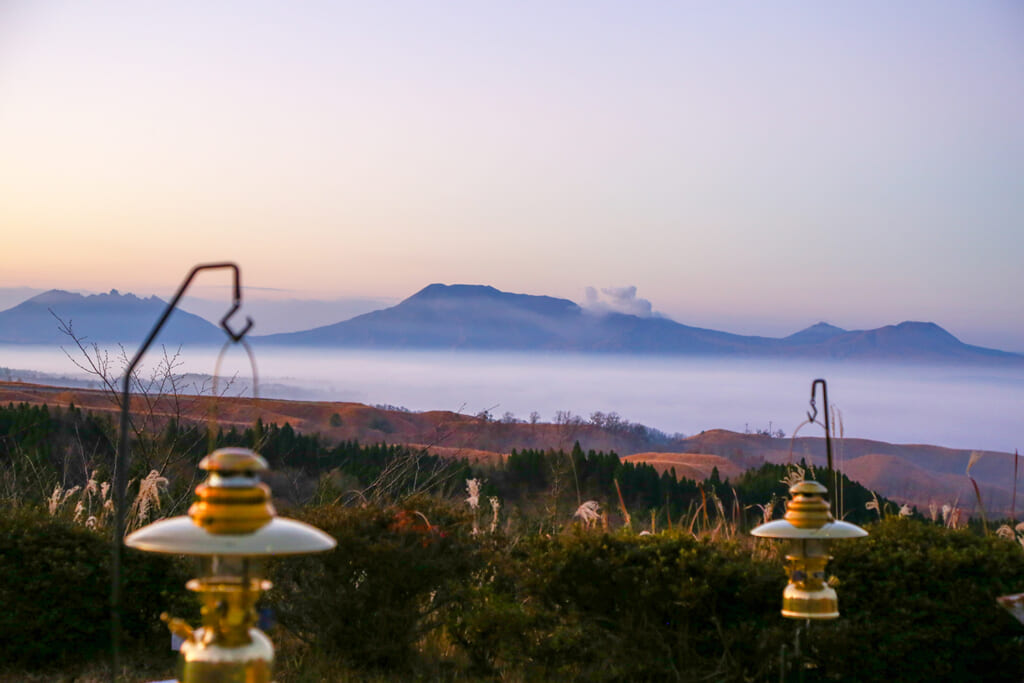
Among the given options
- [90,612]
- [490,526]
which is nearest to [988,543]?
[490,526]

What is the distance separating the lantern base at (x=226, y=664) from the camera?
1.99 m

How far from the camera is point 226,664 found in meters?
1.99

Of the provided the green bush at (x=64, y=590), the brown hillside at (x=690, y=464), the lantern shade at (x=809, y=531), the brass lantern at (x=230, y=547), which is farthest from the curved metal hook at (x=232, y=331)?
the brown hillside at (x=690, y=464)

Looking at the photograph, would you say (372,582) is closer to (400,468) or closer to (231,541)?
(400,468)

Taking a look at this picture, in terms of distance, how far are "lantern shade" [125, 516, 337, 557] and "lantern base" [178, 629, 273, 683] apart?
0.77 ft

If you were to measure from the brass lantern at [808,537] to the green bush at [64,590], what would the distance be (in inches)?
194

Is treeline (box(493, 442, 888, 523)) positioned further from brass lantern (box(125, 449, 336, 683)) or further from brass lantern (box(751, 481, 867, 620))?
brass lantern (box(125, 449, 336, 683))

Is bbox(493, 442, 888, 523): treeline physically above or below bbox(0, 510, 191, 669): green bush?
above

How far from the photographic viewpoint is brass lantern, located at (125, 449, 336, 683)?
195 centimetres

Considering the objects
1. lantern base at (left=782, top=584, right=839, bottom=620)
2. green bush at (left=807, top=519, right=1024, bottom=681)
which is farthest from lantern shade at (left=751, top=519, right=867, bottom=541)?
green bush at (left=807, top=519, right=1024, bottom=681)

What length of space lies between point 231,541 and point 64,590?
18.6ft

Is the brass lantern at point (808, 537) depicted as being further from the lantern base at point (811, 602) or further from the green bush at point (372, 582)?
the green bush at point (372, 582)

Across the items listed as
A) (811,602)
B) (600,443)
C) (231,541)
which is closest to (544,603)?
(811,602)

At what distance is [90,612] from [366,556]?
2.22 m
